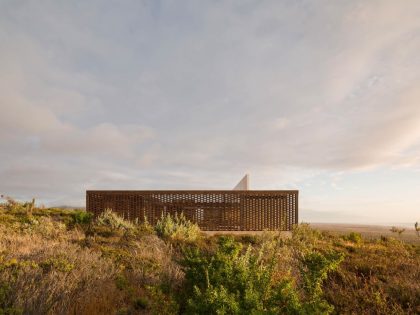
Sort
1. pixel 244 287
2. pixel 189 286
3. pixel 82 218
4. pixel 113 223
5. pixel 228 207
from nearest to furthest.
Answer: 1. pixel 244 287
2. pixel 189 286
3. pixel 113 223
4. pixel 82 218
5. pixel 228 207

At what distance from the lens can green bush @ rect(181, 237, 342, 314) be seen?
3.85 meters

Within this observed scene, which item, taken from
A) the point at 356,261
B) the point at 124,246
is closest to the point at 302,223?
the point at 356,261

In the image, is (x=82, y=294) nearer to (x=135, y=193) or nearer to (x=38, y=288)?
(x=38, y=288)

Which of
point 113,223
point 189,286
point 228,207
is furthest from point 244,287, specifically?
point 228,207

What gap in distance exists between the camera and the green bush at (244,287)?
3.85 meters

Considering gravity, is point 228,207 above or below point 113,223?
above

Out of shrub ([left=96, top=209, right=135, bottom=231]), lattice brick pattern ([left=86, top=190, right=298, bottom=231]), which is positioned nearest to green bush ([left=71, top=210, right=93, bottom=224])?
shrub ([left=96, top=209, right=135, bottom=231])

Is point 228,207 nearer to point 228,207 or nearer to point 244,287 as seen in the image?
point 228,207

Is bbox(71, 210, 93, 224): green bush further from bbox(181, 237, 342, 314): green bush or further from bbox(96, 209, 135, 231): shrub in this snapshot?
bbox(181, 237, 342, 314): green bush

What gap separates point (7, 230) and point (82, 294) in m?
7.42

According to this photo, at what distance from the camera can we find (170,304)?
14.1ft

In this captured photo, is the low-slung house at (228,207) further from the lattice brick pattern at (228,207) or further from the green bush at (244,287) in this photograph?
the green bush at (244,287)

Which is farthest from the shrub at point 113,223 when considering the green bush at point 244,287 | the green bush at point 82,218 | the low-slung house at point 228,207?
the green bush at point 244,287

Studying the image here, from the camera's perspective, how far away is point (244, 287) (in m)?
4.51
